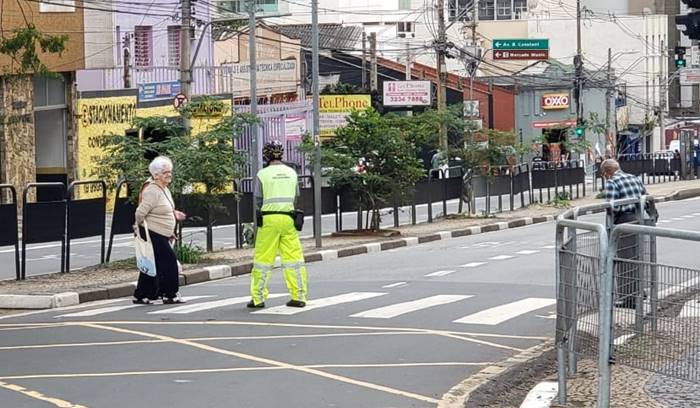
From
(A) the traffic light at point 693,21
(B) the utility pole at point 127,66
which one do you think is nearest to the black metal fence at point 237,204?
(B) the utility pole at point 127,66

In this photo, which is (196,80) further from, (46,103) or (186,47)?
(186,47)

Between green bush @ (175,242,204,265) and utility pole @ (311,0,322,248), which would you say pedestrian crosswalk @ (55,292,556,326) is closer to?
green bush @ (175,242,204,265)

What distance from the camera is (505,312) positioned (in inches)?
591

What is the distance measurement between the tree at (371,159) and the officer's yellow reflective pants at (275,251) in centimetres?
1309

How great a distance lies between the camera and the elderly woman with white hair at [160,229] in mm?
16062

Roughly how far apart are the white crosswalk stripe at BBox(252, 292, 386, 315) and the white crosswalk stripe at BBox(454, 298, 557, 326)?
6.05 ft

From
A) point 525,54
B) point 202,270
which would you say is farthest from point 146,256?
point 525,54

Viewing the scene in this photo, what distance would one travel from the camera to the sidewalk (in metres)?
17.0

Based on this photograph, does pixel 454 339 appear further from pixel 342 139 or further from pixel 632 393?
pixel 342 139

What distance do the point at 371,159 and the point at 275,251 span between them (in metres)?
13.7

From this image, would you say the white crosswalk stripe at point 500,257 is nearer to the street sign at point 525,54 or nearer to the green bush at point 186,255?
the green bush at point 186,255

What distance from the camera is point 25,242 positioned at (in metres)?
18.7

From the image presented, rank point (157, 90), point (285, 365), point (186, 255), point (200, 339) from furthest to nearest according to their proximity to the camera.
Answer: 1. point (157, 90)
2. point (186, 255)
3. point (200, 339)
4. point (285, 365)

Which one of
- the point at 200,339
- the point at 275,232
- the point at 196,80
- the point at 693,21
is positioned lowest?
the point at 200,339
